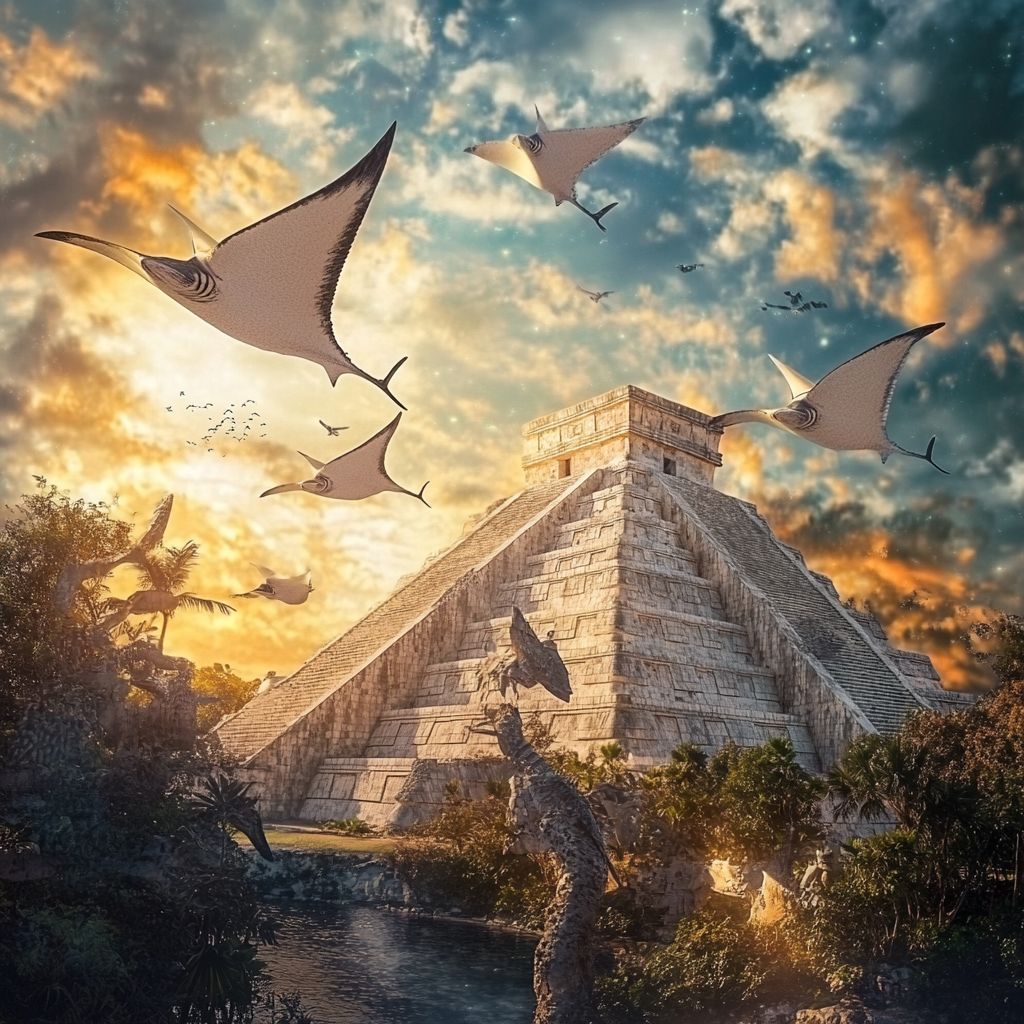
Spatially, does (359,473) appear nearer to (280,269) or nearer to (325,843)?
(280,269)

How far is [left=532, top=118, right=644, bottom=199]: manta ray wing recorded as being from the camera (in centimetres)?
1128

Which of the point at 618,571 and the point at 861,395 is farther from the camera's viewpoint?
the point at 618,571

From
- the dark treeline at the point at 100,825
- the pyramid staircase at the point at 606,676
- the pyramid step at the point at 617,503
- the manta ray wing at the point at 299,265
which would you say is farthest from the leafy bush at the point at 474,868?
the pyramid step at the point at 617,503

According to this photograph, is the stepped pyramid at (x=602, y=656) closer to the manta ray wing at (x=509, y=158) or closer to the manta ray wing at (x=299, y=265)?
the manta ray wing at (x=509, y=158)

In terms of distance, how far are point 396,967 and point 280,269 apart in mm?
11117

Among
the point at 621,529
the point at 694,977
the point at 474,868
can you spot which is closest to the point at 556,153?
the point at 694,977

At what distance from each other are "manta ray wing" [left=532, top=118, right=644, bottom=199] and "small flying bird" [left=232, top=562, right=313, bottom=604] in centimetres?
849

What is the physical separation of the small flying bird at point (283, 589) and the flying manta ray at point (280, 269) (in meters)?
7.72

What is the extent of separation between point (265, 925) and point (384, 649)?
660 inches

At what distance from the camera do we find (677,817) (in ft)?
56.3

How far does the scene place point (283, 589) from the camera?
1761 centimetres

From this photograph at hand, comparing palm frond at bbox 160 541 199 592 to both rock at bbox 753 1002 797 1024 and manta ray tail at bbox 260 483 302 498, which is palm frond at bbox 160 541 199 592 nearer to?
manta ray tail at bbox 260 483 302 498

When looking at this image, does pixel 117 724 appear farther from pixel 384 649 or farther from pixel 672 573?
pixel 672 573

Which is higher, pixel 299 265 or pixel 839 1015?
pixel 299 265
